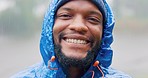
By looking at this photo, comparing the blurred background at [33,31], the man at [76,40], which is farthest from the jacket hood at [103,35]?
the blurred background at [33,31]

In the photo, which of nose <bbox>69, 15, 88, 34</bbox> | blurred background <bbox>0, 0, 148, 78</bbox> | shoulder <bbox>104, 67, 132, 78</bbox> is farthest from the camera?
blurred background <bbox>0, 0, 148, 78</bbox>

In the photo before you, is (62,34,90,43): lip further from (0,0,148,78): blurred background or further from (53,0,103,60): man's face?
(0,0,148,78): blurred background

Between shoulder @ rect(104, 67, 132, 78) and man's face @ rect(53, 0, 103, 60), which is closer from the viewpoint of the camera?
man's face @ rect(53, 0, 103, 60)

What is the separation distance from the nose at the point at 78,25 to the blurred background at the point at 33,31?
692mm

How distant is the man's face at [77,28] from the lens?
1304 millimetres

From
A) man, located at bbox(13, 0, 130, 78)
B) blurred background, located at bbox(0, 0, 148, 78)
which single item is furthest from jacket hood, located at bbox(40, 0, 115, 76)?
blurred background, located at bbox(0, 0, 148, 78)

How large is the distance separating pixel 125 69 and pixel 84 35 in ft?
2.85

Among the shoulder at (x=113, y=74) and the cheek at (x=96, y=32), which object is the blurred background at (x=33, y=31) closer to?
the shoulder at (x=113, y=74)

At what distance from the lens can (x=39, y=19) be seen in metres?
2.02

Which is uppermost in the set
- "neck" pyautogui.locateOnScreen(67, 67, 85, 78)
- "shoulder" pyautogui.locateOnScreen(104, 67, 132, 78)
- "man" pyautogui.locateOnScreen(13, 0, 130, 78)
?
"man" pyautogui.locateOnScreen(13, 0, 130, 78)

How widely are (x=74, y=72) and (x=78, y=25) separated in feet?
0.58

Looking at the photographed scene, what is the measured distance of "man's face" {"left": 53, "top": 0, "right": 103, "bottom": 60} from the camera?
51.3 inches

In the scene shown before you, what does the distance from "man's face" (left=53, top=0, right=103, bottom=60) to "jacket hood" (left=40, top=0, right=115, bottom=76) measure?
18 millimetres

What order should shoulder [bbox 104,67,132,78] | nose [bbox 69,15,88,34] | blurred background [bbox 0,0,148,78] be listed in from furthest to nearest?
1. blurred background [bbox 0,0,148,78]
2. shoulder [bbox 104,67,132,78]
3. nose [bbox 69,15,88,34]
